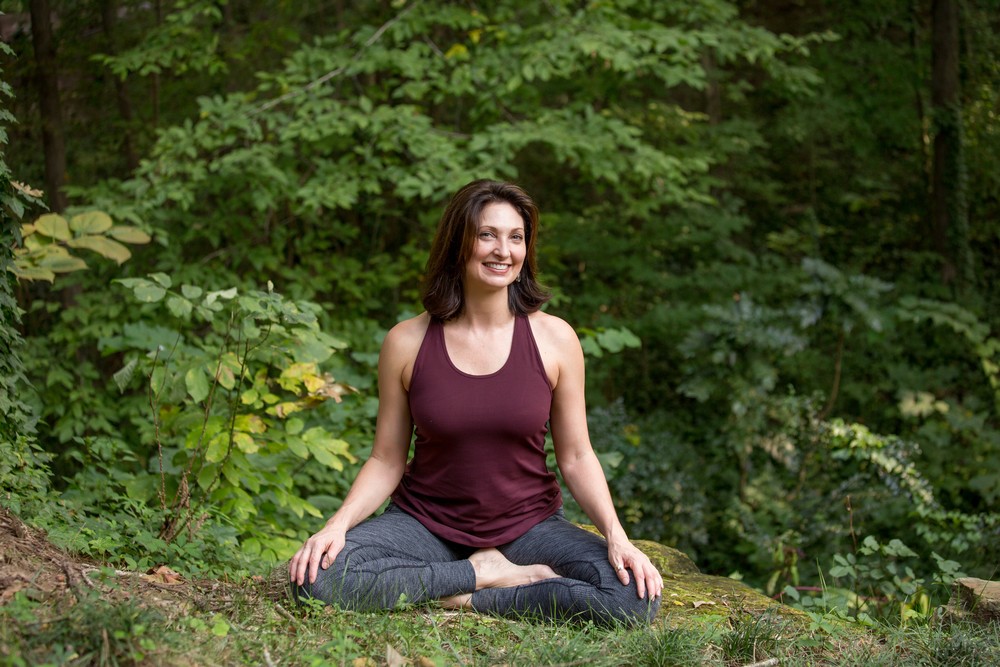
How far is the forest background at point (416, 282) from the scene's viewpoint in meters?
3.22

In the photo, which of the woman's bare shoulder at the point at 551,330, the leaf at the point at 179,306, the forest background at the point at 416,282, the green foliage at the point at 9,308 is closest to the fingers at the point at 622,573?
the woman's bare shoulder at the point at 551,330

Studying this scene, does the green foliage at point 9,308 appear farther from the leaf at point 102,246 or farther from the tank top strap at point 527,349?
the tank top strap at point 527,349

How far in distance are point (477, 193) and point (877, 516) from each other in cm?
319

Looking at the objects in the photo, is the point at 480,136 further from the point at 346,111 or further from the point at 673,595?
the point at 673,595

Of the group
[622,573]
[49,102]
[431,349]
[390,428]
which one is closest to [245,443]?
[390,428]

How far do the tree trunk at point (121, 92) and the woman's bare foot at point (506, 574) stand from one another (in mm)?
4687

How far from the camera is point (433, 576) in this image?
2.57 metres

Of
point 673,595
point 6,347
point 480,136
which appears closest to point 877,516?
point 673,595

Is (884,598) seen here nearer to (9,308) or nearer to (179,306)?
(179,306)

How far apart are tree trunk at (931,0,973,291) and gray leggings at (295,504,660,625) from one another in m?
5.99

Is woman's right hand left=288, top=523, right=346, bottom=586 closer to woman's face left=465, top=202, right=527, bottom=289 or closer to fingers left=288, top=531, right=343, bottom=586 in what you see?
fingers left=288, top=531, right=343, bottom=586

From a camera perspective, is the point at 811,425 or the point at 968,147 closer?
the point at 811,425

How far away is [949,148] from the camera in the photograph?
25.3 feet

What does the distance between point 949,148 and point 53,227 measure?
23.0 feet
